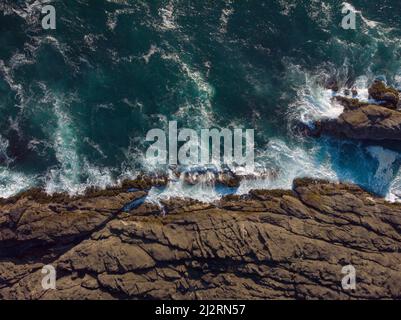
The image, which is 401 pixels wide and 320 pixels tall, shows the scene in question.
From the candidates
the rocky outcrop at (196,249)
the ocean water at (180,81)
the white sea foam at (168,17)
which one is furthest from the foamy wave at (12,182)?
the white sea foam at (168,17)

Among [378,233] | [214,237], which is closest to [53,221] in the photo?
[214,237]

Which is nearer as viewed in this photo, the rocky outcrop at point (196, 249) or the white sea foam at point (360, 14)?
the rocky outcrop at point (196, 249)

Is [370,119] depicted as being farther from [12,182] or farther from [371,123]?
[12,182]

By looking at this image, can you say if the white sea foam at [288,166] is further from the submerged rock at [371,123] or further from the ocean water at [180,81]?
the submerged rock at [371,123]

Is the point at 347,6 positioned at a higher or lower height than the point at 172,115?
higher

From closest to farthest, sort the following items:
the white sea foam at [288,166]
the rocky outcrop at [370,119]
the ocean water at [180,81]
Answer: the rocky outcrop at [370,119], the ocean water at [180,81], the white sea foam at [288,166]

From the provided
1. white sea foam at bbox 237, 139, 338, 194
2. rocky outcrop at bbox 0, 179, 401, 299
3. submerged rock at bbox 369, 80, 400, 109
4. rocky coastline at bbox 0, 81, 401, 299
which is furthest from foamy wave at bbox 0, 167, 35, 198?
submerged rock at bbox 369, 80, 400, 109

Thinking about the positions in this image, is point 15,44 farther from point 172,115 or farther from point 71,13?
point 172,115
